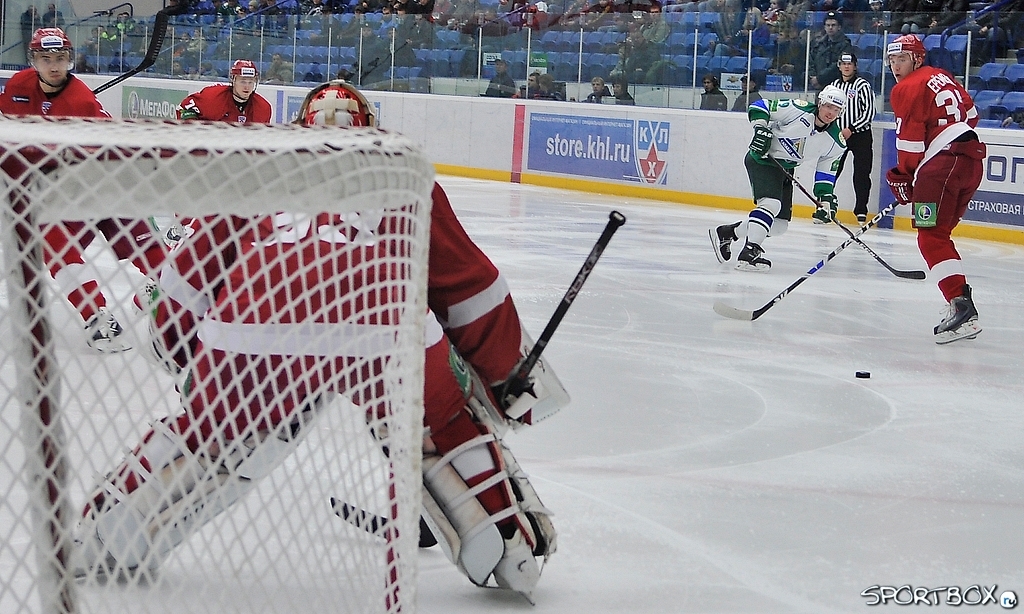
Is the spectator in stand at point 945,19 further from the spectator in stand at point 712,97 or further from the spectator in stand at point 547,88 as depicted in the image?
the spectator in stand at point 547,88

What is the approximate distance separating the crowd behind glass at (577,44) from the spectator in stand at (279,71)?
0.04ft

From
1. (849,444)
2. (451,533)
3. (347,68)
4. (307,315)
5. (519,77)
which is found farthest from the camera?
(347,68)

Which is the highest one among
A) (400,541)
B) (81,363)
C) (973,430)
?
(81,363)

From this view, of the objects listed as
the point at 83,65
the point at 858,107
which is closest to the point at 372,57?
the point at 83,65

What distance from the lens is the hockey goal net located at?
45.4 inches

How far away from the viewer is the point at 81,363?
118 cm

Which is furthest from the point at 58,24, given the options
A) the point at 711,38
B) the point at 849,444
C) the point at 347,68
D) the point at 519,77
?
the point at 849,444

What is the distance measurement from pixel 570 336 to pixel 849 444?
4.71ft

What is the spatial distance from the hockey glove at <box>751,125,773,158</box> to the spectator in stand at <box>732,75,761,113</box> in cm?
275

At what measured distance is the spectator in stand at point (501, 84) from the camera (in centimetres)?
1090

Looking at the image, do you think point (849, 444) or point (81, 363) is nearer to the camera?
point (81, 363)

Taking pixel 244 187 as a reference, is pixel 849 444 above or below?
below

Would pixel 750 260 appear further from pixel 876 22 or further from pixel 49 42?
pixel 49 42

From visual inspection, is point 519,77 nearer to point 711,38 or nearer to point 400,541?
point 711,38
